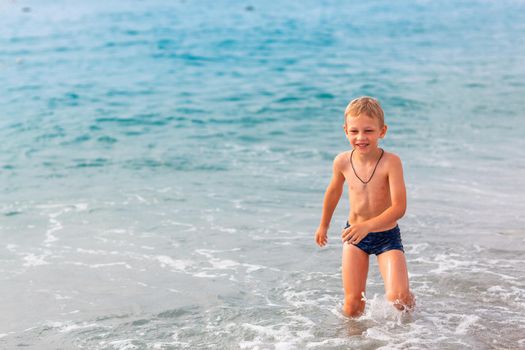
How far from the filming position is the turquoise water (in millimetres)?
5609

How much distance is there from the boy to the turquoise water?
302 millimetres

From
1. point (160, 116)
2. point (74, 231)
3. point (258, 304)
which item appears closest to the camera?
point (258, 304)

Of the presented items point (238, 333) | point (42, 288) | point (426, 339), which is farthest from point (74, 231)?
point (426, 339)

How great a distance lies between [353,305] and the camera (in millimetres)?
5410

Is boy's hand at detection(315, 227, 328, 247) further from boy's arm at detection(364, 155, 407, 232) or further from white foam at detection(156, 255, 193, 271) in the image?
white foam at detection(156, 255, 193, 271)

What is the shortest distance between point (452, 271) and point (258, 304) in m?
1.69

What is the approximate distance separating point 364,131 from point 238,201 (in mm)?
4131

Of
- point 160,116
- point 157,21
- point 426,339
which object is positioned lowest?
point 426,339

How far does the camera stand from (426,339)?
5.14 metres

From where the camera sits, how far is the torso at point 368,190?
5.12 meters

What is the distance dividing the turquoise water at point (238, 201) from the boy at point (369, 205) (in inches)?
11.9

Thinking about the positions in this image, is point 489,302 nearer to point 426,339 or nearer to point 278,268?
point 426,339

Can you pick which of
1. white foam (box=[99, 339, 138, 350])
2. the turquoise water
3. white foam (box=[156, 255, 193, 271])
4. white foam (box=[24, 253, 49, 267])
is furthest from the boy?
white foam (box=[24, 253, 49, 267])

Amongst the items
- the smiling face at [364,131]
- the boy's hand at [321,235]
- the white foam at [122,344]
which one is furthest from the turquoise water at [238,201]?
the smiling face at [364,131]
